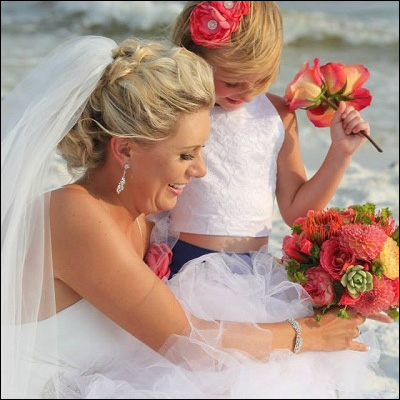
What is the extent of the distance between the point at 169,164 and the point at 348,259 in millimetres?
736

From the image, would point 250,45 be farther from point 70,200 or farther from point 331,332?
point 331,332

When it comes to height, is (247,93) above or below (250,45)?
below

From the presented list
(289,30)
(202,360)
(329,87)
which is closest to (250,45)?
(329,87)

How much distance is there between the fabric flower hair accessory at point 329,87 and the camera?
11.8 feet

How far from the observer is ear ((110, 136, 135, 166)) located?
302cm

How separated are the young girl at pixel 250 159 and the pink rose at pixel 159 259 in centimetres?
9

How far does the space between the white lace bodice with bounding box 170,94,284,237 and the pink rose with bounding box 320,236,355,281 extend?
597 millimetres

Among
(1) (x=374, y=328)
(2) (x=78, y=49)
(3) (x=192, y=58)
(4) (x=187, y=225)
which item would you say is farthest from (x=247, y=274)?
(1) (x=374, y=328)

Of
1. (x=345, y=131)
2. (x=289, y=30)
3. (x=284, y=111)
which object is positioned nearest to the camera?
(x=345, y=131)

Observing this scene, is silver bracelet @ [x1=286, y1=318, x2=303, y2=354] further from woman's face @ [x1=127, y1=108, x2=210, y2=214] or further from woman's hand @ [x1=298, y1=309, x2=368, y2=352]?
woman's face @ [x1=127, y1=108, x2=210, y2=214]

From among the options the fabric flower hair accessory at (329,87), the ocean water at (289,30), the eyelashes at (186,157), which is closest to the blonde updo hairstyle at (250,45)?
the fabric flower hair accessory at (329,87)

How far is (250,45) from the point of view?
3.33 m

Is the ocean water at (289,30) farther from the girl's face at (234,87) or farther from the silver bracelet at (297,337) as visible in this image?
the silver bracelet at (297,337)

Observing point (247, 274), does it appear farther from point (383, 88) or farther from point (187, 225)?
point (383, 88)
